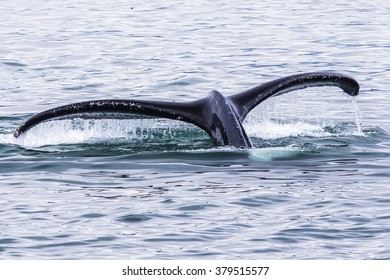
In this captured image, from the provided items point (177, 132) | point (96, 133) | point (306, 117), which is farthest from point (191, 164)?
point (306, 117)

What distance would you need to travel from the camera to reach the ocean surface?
37.7ft

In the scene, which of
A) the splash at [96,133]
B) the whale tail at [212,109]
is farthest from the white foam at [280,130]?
the whale tail at [212,109]

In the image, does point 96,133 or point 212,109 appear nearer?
point 212,109

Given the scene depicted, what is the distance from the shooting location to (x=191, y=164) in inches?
581

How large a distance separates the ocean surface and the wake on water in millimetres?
30

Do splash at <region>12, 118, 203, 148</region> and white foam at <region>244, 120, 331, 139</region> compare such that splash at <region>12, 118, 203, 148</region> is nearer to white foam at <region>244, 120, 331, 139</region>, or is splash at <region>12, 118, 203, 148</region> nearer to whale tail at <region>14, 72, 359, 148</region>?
white foam at <region>244, 120, 331, 139</region>

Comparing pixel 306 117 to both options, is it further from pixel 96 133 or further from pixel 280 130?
pixel 96 133

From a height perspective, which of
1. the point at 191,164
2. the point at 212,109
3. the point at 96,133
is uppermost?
the point at 212,109

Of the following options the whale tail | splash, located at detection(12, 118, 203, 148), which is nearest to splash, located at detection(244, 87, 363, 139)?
the whale tail

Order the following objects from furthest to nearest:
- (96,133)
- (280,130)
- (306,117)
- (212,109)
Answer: (306,117) < (280,130) < (96,133) < (212,109)

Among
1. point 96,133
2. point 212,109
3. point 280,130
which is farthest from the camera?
point 280,130

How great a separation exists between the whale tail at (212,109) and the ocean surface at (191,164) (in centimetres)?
24

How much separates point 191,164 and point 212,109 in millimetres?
674

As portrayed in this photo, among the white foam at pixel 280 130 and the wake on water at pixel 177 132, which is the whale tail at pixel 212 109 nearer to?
the wake on water at pixel 177 132
